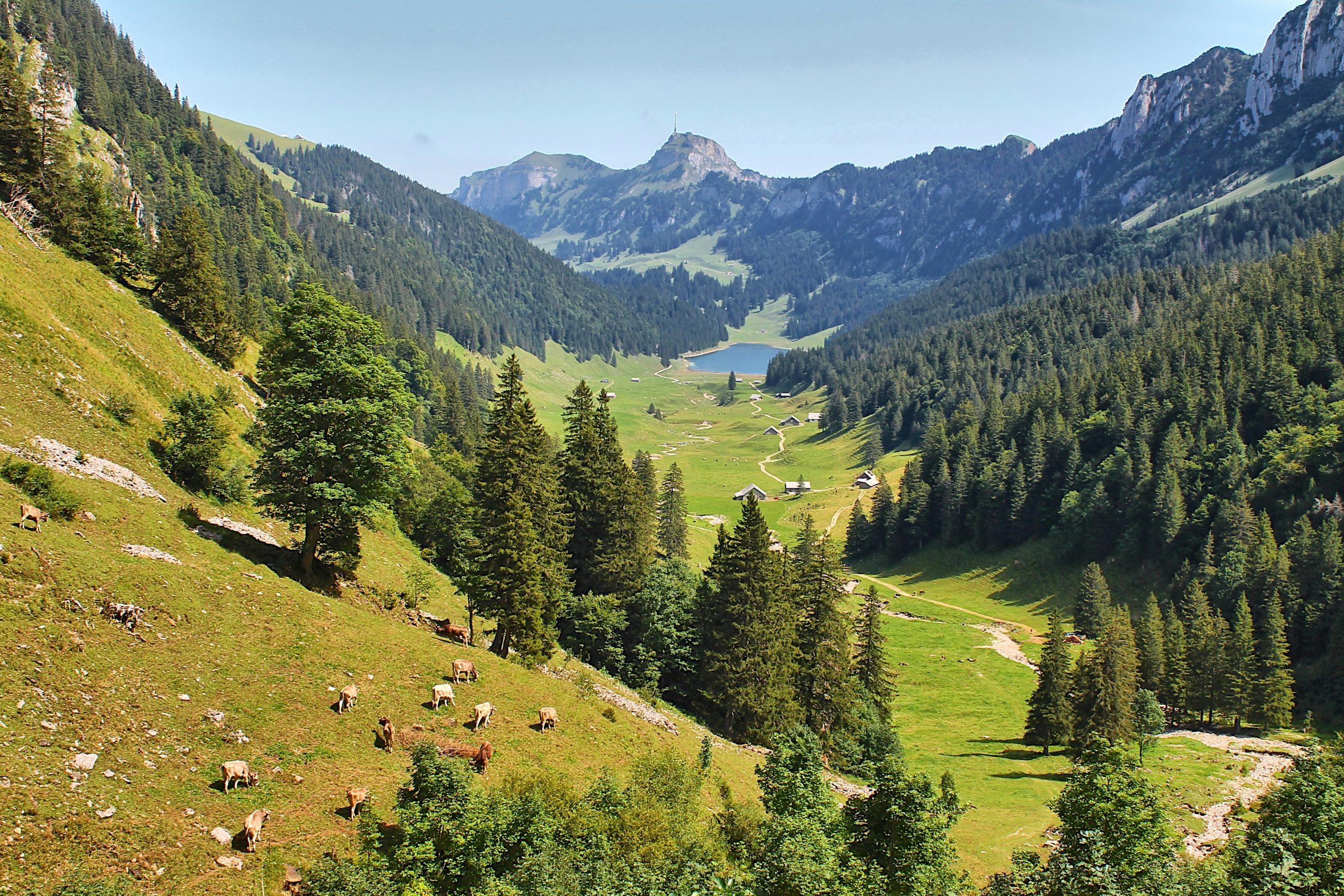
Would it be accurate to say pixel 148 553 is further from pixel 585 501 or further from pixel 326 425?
pixel 585 501

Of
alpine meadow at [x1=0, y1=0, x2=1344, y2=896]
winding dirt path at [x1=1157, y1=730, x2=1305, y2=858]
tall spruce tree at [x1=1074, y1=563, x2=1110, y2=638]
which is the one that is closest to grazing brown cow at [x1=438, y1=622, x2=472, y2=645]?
alpine meadow at [x1=0, y1=0, x2=1344, y2=896]

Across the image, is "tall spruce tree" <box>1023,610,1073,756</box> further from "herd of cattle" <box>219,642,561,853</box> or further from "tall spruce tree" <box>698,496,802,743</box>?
"herd of cattle" <box>219,642,561,853</box>

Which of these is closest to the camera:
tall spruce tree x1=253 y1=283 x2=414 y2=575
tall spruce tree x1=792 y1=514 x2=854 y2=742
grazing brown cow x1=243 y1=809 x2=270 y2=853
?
grazing brown cow x1=243 y1=809 x2=270 y2=853

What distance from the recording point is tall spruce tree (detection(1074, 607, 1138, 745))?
66062 mm

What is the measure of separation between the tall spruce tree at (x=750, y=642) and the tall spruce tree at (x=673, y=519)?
44931 mm

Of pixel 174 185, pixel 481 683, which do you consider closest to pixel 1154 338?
pixel 481 683

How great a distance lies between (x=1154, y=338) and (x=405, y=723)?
641 feet

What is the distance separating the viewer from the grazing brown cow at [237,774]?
23.2 m

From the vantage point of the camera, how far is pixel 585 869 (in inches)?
906

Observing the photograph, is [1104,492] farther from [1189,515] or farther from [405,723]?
[405,723]

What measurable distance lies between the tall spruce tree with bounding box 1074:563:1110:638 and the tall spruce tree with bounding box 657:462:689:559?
54.5 meters

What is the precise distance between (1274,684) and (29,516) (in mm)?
96765

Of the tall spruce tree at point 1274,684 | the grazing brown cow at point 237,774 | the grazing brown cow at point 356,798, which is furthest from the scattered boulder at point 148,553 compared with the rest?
the tall spruce tree at point 1274,684

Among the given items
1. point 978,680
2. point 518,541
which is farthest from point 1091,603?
point 518,541
